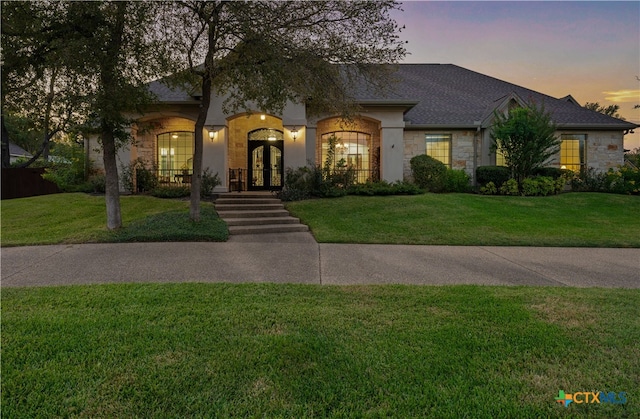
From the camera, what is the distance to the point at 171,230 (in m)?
8.02

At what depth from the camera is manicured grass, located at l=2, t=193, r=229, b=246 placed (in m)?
7.66

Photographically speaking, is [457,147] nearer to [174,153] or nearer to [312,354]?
[174,153]

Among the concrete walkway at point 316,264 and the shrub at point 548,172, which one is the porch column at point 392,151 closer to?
the shrub at point 548,172

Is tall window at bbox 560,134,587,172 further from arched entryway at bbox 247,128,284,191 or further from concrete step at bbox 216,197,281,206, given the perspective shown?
concrete step at bbox 216,197,281,206

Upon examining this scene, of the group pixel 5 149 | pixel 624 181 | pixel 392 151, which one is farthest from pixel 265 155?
pixel 624 181

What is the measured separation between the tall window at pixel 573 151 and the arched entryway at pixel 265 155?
42.8 feet

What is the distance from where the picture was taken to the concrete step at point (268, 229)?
8.74 m

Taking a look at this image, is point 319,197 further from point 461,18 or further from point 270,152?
point 461,18

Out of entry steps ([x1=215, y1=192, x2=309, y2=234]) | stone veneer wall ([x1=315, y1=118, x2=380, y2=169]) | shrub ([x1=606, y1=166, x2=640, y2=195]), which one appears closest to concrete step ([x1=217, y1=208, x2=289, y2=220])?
entry steps ([x1=215, y1=192, x2=309, y2=234])

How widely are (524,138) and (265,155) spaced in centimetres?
1086

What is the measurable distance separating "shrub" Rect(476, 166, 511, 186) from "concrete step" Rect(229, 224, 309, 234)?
895 cm

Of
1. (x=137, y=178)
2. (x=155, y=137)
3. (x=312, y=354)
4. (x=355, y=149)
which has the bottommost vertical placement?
(x=312, y=354)

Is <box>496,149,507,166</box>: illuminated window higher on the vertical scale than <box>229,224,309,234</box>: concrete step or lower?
higher

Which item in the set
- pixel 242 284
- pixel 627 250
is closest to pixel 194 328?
pixel 242 284
